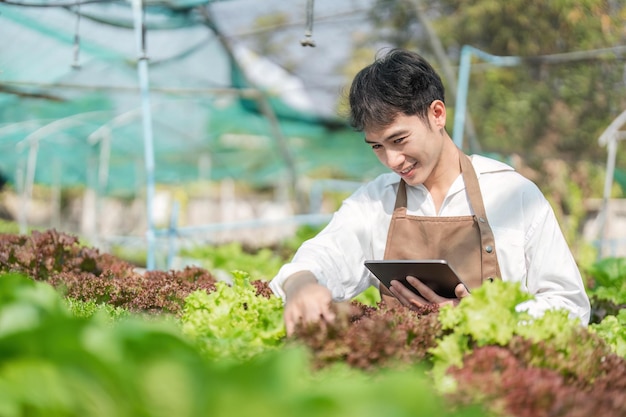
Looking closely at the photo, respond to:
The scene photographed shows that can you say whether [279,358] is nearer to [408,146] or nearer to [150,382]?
[150,382]

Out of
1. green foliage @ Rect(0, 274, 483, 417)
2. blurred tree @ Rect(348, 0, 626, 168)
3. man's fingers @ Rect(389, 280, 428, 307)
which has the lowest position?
green foliage @ Rect(0, 274, 483, 417)

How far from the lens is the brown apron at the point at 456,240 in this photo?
2975 mm

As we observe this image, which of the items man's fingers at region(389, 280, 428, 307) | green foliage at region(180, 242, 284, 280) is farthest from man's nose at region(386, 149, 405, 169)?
green foliage at region(180, 242, 284, 280)

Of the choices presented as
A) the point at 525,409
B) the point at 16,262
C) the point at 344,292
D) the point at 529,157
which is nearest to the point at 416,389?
the point at 525,409

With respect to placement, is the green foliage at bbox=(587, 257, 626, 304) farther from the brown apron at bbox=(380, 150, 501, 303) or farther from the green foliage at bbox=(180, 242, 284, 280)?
the green foliage at bbox=(180, 242, 284, 280)

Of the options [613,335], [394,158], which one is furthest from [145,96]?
[613,335]

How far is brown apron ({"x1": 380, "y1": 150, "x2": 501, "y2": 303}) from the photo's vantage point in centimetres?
297

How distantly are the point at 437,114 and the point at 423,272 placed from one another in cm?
69

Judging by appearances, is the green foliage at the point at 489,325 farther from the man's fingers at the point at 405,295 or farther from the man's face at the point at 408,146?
the man's face at the point at 408,146

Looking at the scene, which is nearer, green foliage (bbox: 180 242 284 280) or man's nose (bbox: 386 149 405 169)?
man's nose (bbox: 386 149 405 169)

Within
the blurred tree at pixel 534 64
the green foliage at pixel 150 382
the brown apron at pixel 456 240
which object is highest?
the blurred tree at pixel 534 64

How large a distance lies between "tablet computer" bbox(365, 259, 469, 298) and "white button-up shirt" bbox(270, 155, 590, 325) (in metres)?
0.22

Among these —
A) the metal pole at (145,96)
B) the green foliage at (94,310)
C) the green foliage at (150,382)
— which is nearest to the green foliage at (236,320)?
the green foliage at (94,310)

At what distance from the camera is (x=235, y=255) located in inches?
346
